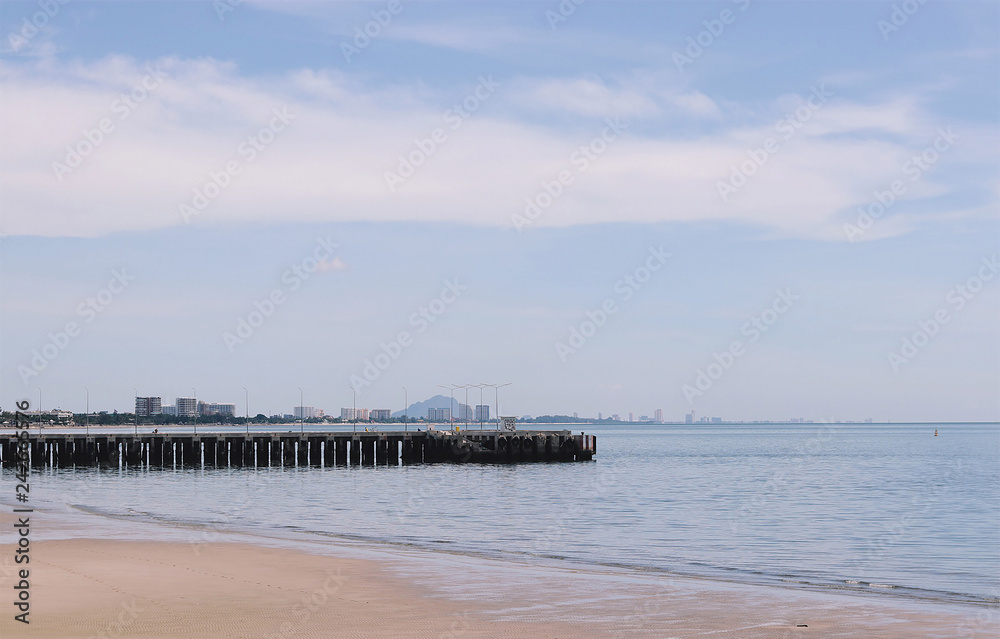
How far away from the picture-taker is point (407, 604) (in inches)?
741

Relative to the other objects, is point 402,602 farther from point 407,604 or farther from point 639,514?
point 639,514

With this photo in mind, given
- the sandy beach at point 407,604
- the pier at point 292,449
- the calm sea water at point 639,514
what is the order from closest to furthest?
the sandy beach at point 407,604
the calm sea water at point 639,514
the pier at point 292,449

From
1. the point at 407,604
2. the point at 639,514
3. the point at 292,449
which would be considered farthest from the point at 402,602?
the point at 292,449

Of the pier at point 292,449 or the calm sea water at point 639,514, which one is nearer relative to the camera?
the calm sea water at point 639,514

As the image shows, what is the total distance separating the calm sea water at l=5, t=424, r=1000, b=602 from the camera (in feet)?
97.9

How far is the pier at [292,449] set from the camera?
286 ft

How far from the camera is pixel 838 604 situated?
20.4 m

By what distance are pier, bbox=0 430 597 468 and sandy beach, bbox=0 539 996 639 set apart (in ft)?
215

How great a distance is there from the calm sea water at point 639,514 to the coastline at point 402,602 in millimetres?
4404

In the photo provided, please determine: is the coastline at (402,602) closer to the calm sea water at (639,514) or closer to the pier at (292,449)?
the calm sea water at (639,514)

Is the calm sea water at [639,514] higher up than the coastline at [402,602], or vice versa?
the coastline at [402,602]

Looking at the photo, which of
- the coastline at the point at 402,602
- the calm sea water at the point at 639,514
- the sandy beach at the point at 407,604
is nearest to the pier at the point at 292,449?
the calm sea water at the point at 639,514

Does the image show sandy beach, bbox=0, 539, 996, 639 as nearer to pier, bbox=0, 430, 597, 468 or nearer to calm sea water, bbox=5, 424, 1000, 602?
calm sea water, bbox=5, 424, 1000, 602

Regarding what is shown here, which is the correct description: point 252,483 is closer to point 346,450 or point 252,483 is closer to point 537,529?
point 346,450
